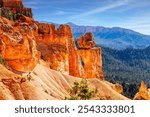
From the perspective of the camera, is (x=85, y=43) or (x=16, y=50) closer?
(x=16, y=50)

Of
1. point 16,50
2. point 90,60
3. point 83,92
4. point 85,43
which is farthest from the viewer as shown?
point 85,43

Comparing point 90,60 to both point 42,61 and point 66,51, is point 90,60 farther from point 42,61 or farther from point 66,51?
point 42,61

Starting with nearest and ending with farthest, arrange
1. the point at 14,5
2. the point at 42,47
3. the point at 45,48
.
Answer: the point at 42,47 < the point at 45,48 < the point at 14,5

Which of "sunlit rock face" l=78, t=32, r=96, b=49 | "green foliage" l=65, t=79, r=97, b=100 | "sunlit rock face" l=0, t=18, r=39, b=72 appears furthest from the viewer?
"sunlit rock face" l=78, t=32, r=96, b=49

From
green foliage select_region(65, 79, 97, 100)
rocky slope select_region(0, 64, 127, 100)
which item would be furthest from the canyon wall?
green foliage select_region(65, 79, 97, 100)

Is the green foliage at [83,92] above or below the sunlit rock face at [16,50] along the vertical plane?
below

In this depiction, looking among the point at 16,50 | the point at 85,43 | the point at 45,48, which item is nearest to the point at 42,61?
the point at 45,48

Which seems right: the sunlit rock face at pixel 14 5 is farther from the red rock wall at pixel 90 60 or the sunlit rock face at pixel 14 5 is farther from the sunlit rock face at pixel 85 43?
the red rock wall at pixel 90 60

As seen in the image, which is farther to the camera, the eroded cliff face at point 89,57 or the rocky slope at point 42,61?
the eroded cliff face at point 89,57

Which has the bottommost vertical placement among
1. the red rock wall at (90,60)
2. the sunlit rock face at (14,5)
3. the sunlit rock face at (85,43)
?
the red rock wall at (90,60)

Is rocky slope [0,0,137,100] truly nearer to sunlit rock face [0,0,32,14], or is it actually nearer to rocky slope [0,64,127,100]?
rocky slope [0,64,127,100]

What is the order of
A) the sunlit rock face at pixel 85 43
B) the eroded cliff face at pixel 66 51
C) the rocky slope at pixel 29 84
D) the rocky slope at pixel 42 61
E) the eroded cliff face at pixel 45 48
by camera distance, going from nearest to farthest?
the rocky slope at pixel 29 84
the rocky slope at pixel 42 61
the eroded cliff face at pixel 45 48
the eroded cliff face at pixel 66 51
the sunlit rock face at pixel 85 43

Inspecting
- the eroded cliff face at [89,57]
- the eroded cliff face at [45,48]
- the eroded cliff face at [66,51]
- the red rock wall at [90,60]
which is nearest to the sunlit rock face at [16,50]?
the eroded cliff face at [45,48]

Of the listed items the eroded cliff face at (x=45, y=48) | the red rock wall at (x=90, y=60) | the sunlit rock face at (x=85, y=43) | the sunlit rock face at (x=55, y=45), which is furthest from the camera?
the sunlit rock face at (x=85, y=43)
